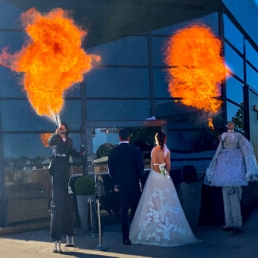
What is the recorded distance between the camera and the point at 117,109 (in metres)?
10.5

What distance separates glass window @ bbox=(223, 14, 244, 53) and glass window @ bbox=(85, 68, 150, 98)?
9.56 feet

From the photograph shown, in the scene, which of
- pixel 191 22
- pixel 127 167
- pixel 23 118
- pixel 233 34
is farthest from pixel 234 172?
pixel 233 34

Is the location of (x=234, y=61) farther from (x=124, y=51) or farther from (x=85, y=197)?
(x=85, y=197)

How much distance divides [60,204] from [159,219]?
1.70 m

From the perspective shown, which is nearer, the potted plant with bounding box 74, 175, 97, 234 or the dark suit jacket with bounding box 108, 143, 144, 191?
the dark suit jacket with bounding box 108, 143, 144, 191

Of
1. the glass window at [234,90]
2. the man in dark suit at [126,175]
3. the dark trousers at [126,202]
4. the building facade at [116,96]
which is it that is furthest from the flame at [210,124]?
the dark trousers at [126,202]

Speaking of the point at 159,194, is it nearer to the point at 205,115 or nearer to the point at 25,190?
the point at 25,190

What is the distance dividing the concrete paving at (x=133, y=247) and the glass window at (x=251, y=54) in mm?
7247

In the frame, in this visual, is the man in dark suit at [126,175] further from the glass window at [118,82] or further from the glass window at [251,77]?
the glass window at [251,77]

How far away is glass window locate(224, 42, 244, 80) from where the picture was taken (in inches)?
470

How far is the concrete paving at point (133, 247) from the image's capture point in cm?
629

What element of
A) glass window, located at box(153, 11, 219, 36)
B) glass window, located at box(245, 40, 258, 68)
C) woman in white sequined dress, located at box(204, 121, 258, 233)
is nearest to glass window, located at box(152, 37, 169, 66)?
glass window, located at box(153, 11, 219, 36)

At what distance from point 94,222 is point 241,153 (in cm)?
319

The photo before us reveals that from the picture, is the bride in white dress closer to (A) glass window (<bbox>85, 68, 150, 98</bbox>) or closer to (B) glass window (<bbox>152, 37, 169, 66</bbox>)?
(A) glass window (<bbox>85, 68, 150, 98</bbox>)
